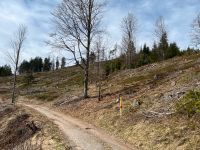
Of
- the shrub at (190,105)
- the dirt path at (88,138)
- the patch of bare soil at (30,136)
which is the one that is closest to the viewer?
the dirt path at (88,138)

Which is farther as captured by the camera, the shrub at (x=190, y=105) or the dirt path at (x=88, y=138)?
the shrub at (x=190, y=105)

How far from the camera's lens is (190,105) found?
17.5 metres

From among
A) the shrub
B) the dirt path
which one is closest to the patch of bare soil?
the dirt path

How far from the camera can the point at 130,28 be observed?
78875 mm

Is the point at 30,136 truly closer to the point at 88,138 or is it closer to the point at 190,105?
the point at 88,138

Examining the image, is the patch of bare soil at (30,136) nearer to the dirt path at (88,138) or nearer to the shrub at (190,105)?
the dirt path at (88,138)

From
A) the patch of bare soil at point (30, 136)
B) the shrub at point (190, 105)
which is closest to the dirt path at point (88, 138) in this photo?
the patch of bare soil at point (30, 136)

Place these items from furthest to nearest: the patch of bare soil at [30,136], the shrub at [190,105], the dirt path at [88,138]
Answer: the patch of bare soil at [30,136], the shrub at [190,105], the dirt path at [88,138]

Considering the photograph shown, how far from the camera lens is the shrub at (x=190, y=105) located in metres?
16.9

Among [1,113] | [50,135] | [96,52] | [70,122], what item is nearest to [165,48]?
[96,52]

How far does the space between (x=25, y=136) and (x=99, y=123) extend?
16.9ft

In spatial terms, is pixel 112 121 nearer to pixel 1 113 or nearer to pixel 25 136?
pixel 25 136

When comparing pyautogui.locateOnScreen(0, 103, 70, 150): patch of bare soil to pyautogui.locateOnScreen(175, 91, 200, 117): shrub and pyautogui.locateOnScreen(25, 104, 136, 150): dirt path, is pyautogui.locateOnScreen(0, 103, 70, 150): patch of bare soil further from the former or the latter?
pyautogui.locateOnScreen(175, 91, 200, 117): shrub

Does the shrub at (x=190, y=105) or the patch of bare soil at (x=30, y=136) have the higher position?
the shrub at (x=190, y=105)
